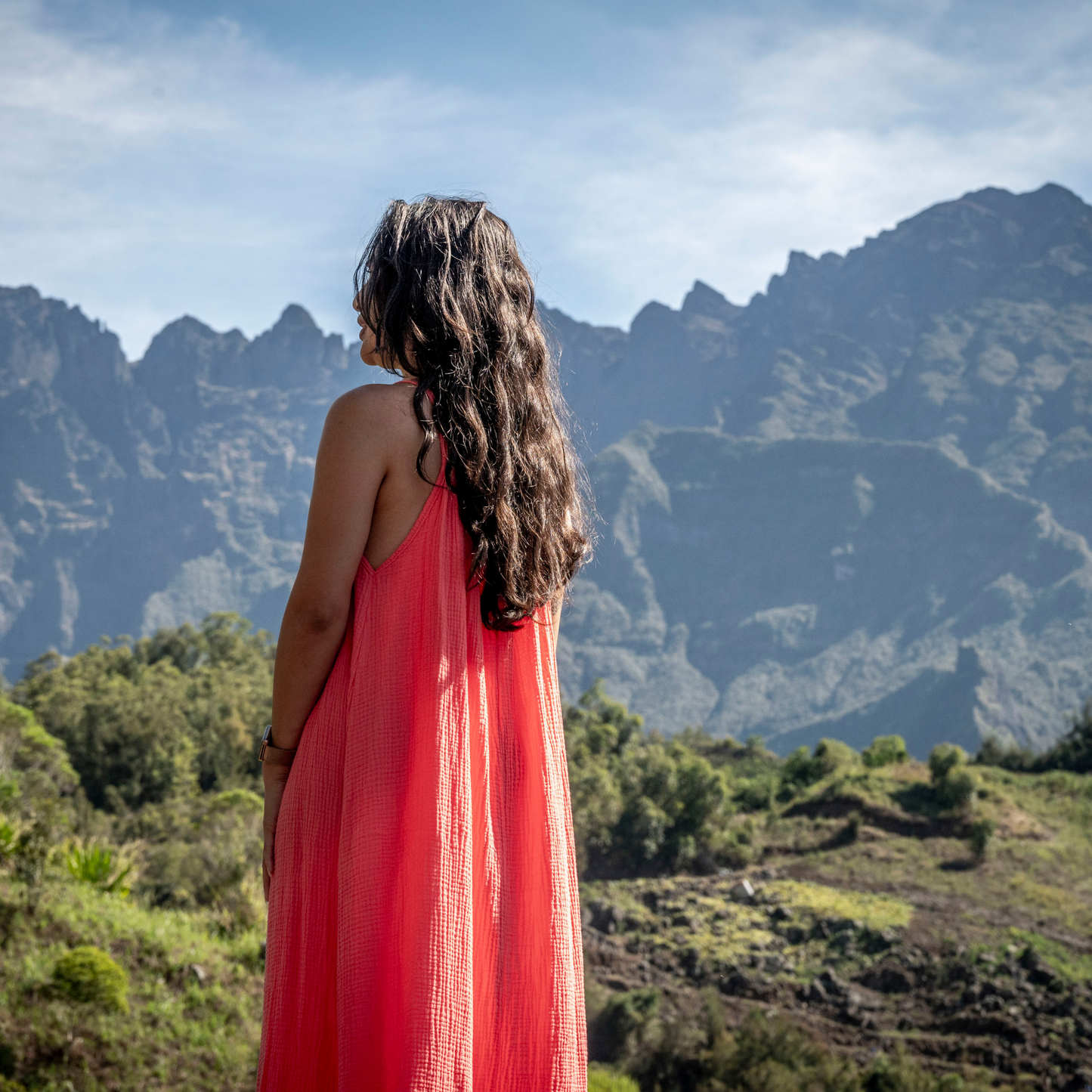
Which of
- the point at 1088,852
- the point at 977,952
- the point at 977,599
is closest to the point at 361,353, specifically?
the point at 977,952

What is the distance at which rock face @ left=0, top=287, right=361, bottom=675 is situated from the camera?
112375 mm

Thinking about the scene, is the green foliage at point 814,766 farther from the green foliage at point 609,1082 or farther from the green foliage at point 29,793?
the green foliage at point 29,793

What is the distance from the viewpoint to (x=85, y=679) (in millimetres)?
18406

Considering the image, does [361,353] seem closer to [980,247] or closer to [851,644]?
[851,644]

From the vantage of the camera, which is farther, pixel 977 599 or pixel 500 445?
pixel 977 599

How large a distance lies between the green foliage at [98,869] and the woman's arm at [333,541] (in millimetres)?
4824

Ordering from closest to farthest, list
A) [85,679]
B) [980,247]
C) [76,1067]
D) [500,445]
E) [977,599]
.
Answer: [500,445] < [76,1067] < [85,679] < [977,599] < [980,247]

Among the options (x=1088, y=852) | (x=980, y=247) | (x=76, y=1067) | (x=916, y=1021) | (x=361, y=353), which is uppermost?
(x=980, y=247)

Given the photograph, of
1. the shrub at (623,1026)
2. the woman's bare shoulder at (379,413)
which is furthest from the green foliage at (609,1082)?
the woman's bare shoulder at (379,413)

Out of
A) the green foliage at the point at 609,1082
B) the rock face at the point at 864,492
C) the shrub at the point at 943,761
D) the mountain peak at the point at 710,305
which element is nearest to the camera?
the green foliage at the point at 609,1082

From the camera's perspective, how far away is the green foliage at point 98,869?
529 cm

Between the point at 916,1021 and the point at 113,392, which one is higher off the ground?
the point at 113,392

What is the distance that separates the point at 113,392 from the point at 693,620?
87970 mm

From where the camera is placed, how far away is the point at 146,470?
414 ft
